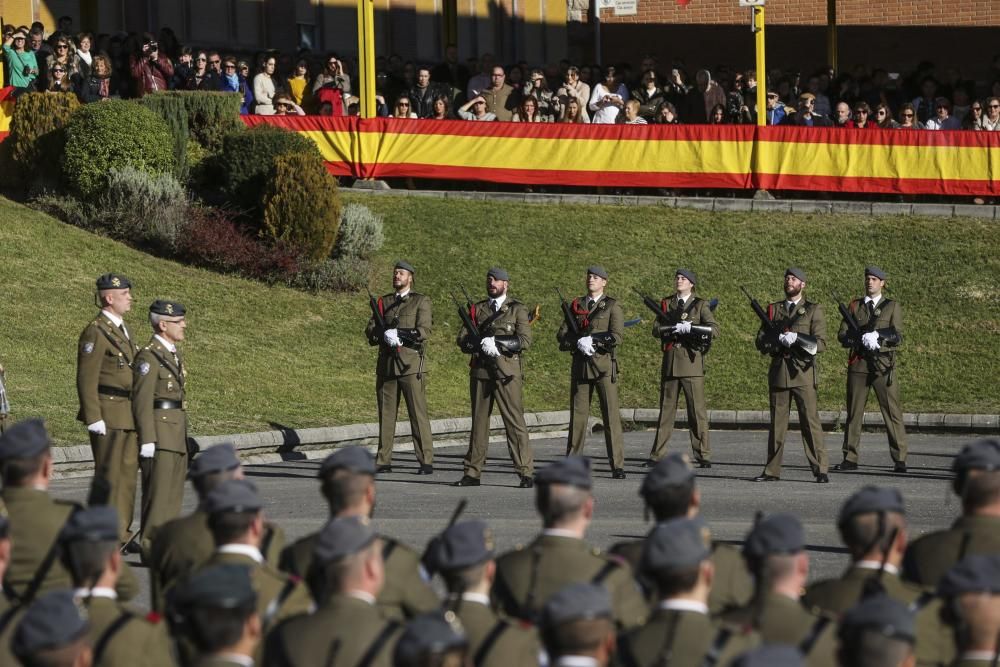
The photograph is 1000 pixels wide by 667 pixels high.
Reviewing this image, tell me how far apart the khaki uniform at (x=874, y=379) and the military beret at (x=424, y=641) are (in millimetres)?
12570

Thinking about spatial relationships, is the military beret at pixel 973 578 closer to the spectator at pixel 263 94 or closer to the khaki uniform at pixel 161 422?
the khaki uniform at pixel 161 422

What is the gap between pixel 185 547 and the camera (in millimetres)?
8039

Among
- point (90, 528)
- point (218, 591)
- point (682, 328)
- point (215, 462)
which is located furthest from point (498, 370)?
point (218, 591)

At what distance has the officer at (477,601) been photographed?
20.5 ft

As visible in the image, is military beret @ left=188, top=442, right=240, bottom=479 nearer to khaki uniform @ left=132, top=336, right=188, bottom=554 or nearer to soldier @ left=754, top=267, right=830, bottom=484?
khaki uniform @ left=132, top=336, right=188, bottom=554

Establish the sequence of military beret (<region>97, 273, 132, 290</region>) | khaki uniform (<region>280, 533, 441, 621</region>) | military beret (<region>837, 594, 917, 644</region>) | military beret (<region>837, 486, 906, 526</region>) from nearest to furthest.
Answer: military beret (<region>837, 594, 917, 644</region>) → military beret (<region>837, 486, 906, 526</region>) → khaki uniform (<region>280, 533, 441, 621</region>) → military beret (<region>97, 273, 132, 290</region>)

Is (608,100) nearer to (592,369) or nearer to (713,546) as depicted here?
(592,369)

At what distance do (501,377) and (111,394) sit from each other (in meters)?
4.82

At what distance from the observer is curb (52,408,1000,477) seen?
58.1ft

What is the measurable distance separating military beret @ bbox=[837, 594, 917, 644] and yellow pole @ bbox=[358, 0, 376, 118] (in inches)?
916

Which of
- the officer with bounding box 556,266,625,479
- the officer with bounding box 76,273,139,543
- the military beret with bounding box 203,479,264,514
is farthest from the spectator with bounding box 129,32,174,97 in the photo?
the military beret with bounding box 203,479,264,514

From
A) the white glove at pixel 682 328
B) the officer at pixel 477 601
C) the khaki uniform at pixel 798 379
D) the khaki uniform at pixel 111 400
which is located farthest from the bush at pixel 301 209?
the officer at pixel 477 601

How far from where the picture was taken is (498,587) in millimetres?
7254

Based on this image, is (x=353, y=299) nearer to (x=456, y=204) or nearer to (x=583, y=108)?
(x=456, y=204)
